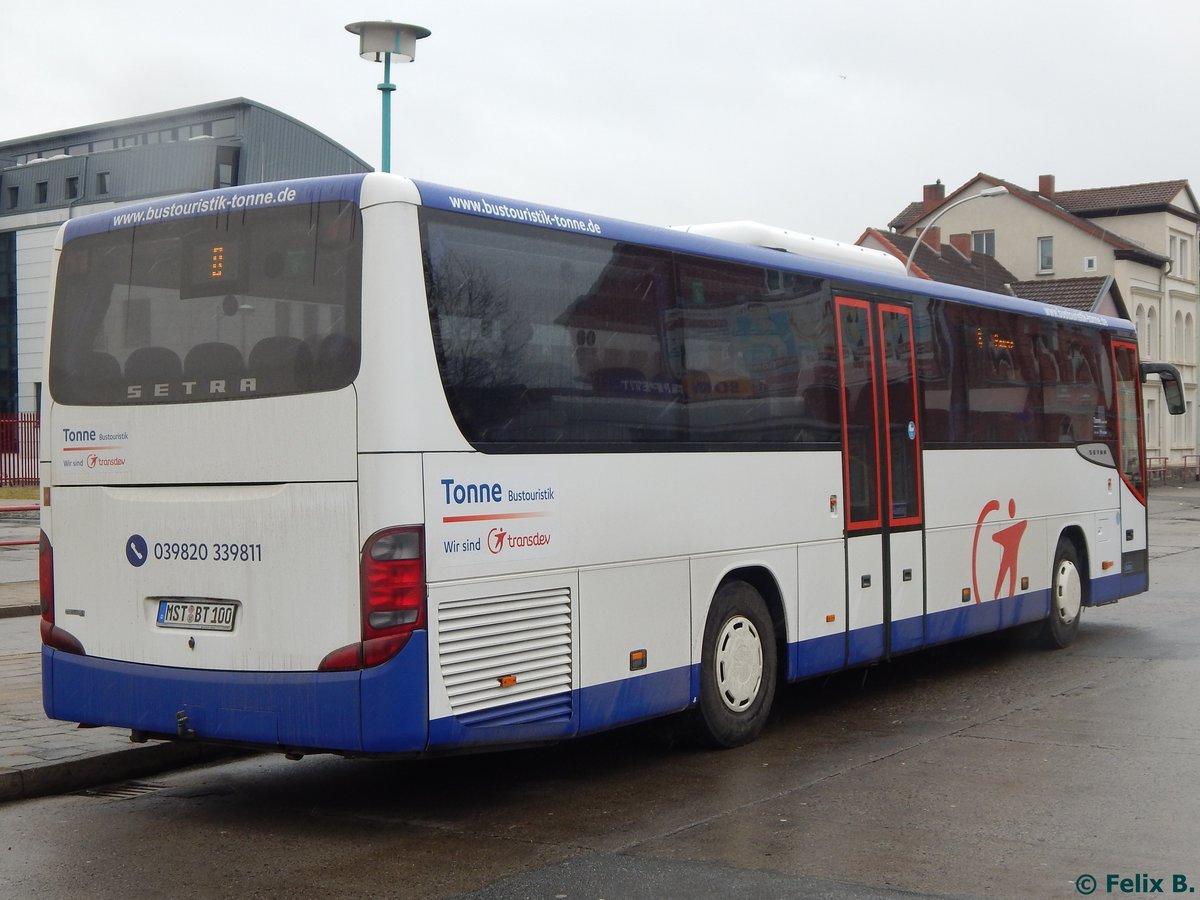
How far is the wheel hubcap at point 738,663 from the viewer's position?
8984 mm

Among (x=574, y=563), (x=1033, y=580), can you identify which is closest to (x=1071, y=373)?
(x=1033, y=580)

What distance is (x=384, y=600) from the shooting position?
22.2 feet

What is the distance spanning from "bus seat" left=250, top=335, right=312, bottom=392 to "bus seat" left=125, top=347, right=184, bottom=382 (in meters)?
0.51

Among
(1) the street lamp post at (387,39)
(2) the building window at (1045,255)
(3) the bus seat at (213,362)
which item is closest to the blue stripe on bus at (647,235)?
(3) the bus seat at (213,362)

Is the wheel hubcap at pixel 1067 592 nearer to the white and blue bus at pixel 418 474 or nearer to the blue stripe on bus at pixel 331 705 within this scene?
the white and blue bus at pixel 418 474

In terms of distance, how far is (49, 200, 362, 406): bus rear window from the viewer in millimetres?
6980

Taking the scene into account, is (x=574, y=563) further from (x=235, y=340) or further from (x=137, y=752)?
(x=137, y=752)

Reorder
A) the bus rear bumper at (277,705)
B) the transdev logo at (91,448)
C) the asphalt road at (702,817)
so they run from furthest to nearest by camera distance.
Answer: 1. the transdev logo at (91,448)
2. the bus rear bumper at (277,705)
3. the asphalt road at (702,817)

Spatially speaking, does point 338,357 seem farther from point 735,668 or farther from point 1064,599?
point 1064,599

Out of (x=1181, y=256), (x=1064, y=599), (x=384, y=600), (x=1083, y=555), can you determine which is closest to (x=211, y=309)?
(x=384, y=600)

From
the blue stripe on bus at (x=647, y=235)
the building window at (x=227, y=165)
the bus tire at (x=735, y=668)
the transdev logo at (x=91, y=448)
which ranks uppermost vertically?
the building window at (x=227, y=165)

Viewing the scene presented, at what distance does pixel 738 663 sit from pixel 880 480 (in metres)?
2.18

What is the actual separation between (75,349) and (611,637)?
311 cm

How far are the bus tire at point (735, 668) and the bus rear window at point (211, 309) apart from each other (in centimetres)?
304
